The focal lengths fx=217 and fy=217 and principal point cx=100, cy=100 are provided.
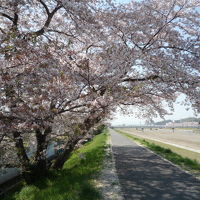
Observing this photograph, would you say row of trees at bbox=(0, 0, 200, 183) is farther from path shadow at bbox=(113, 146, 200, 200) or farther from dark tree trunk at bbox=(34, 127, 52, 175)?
path shadow at bbox=(113, 146, 200, 200)

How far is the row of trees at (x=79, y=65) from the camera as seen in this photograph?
17.6 ft

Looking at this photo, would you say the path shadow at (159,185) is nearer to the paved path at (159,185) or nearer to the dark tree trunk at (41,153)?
the paved path at (159,185)

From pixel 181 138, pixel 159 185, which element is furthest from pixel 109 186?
pixel 181 138

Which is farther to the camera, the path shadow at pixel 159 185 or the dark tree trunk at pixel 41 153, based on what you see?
the dark tree trunk at pixel 41 153

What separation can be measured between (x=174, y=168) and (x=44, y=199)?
21.4ft

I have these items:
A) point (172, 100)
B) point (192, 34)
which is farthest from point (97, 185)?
point (192, 34)

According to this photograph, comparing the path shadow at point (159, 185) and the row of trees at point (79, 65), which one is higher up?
the row of trees at point (79, 65)

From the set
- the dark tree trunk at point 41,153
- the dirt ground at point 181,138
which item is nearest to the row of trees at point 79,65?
the dark tree trunk at point 41,153

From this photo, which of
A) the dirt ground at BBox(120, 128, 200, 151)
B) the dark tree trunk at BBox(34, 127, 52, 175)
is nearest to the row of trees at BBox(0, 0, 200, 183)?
the dark tree trunk at BBox(34, 127, 52, 175)

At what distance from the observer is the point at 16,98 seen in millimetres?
5434

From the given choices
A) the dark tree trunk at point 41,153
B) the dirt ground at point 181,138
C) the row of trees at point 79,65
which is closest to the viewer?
the row of trees at point 79,65

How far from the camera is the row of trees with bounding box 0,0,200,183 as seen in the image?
5352mm

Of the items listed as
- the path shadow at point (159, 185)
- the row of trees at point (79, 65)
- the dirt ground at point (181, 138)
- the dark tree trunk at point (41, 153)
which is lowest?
the dirt ground at point (181, 138)

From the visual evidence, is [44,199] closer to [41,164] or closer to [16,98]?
[16,98]
